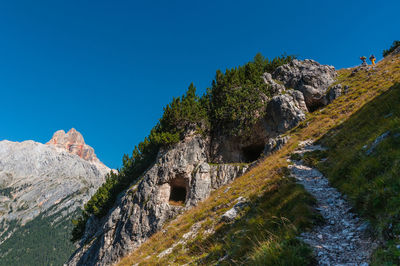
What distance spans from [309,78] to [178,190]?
3331cm

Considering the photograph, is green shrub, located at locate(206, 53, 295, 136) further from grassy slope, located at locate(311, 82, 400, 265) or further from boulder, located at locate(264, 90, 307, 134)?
grassy slope, located at locate(311, 82, 400, 265)

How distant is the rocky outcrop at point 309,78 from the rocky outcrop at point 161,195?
19527 mm

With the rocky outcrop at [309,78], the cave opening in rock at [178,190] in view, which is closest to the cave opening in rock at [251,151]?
the rocky outcrop at [309,78]

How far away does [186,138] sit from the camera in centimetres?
3619

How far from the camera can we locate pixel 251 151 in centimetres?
3769

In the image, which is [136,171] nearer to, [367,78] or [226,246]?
[226,246]

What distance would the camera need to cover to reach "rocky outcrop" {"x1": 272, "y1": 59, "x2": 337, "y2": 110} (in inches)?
1384

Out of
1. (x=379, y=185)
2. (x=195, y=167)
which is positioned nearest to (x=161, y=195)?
(x=195, y=167)

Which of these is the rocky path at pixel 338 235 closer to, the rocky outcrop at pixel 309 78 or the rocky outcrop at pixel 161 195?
the rocky outcrop at pixel 161 195

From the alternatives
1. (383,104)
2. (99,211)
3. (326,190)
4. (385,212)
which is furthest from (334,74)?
(99,211)

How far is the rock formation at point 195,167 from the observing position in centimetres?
2962

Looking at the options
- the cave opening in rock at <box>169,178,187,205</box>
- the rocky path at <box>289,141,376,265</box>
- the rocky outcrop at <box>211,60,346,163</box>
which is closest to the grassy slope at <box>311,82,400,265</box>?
the rocky path at <box>289,141,376,265</box>

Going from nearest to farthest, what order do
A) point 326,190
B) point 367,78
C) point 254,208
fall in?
point 326,190, point 254,208, point 367,78

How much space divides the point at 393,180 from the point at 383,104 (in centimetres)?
1110
